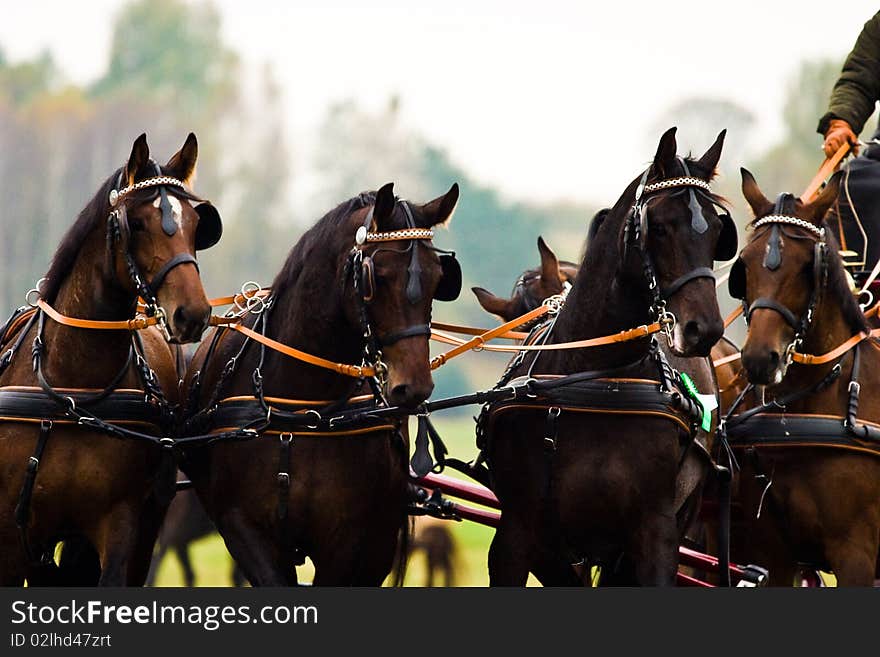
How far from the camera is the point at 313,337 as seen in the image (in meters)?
5.65

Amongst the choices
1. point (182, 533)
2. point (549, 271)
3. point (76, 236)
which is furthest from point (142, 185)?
point (182, 533)

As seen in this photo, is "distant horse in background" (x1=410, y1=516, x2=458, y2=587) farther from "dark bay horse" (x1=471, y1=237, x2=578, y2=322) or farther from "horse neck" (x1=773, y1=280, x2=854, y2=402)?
"horse neck" (x1=773, y1=280, x2=854, y2=402)

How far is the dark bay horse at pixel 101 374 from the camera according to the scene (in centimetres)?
527

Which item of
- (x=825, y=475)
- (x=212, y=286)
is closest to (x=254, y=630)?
(x=825, y=475)

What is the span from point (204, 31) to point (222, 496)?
4048 centimetres

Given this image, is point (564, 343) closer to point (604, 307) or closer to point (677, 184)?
point (604, 307)

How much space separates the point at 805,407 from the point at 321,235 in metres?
2.15

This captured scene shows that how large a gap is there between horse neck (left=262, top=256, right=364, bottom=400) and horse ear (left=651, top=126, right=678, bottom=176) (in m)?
1.29

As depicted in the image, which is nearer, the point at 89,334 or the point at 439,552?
the point at 89,334

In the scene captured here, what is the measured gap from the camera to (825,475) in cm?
596

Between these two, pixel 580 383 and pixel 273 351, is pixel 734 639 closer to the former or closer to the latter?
pixel 580 383

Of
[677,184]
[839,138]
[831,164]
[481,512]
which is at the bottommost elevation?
[481,512]

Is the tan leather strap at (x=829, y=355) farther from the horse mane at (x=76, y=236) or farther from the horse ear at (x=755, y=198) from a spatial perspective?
the horse mane at (x=76, y=236)

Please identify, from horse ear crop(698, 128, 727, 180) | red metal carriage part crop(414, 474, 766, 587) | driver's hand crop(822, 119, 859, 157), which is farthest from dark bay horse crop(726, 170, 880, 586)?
driver's hand crop(822, 119, 859, 157)
